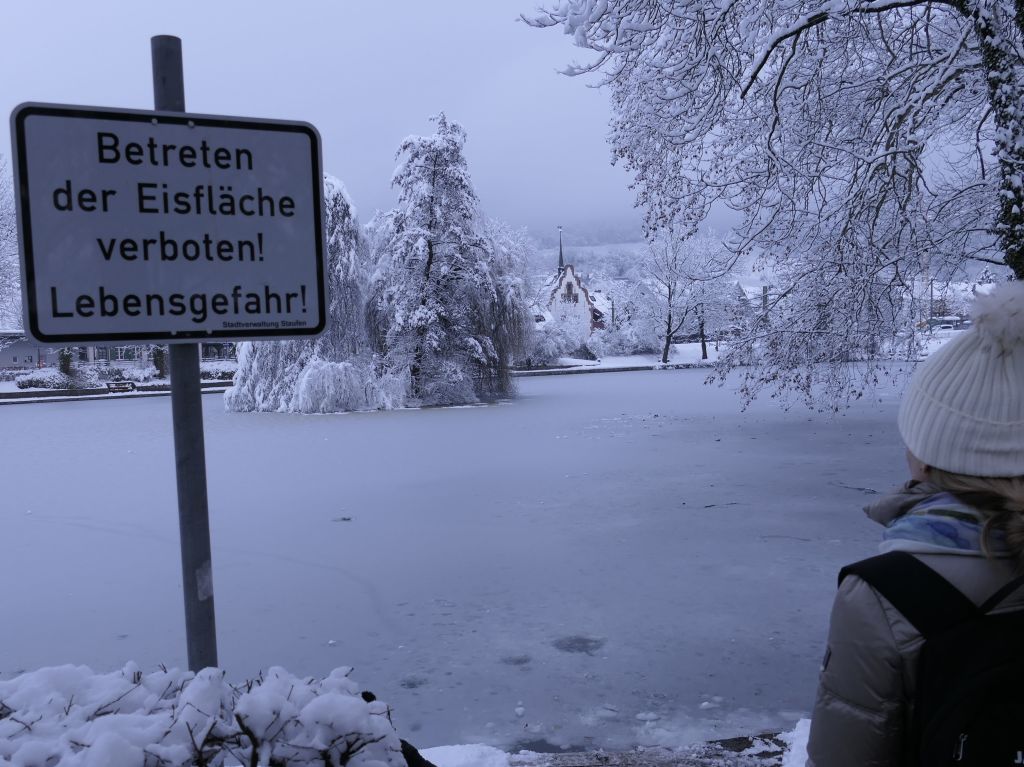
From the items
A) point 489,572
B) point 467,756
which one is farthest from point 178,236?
point 489,572

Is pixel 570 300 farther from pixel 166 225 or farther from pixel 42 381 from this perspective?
pixel 166 225

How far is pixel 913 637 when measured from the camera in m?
1.16

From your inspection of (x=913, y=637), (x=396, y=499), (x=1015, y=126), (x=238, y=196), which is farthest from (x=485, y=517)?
A: (x=913, y=637)

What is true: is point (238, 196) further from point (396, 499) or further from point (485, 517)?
point (396, 499)

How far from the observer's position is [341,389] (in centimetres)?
2389

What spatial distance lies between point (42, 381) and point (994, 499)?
153ft

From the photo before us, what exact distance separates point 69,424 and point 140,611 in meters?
19.7

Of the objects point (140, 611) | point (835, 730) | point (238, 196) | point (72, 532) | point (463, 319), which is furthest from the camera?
point (463, 319)

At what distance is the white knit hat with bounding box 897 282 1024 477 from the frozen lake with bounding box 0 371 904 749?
2.84m

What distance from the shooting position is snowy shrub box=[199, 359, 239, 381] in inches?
1870

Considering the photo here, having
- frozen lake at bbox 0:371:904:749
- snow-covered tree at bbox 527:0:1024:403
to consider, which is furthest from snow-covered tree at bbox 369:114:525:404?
snow-covered tree at bbox 527:0:1024:403

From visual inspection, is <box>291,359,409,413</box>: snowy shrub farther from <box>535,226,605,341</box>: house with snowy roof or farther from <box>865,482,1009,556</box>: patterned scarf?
<box>535,226,605,341</box>: house with snowy roof

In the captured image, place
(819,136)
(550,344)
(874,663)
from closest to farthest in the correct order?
(874,663), (819,136), (550,344)

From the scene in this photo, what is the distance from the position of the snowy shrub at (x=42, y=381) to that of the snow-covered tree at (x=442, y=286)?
76.2ft
